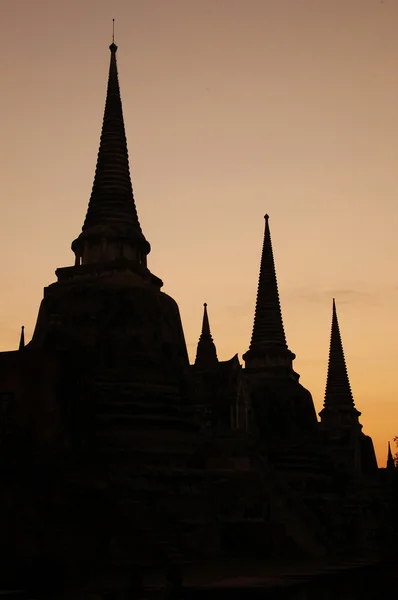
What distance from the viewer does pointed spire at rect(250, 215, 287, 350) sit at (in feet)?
162

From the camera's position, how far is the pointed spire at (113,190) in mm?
39625

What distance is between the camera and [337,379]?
5800cm

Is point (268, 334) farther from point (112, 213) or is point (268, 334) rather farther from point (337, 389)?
point (112, 213)

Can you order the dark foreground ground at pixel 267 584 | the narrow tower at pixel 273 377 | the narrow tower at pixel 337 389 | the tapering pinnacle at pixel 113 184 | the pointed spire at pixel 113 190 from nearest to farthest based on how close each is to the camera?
1. the dark foreground ground at pixel 267 584
2. the pointed spire at pixel 113 190
3. the tapering pinnacle at pixel 113 184
4. the narrow tower at pixel 273 377
5. the narrow tower at pixel 337 389

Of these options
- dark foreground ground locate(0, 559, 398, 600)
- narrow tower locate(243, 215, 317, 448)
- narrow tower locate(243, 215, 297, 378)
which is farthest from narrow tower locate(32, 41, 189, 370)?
narrow tower locate(243, 215, 297, 378)

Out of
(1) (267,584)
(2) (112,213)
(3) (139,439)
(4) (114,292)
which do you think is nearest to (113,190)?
(2) (112,213)

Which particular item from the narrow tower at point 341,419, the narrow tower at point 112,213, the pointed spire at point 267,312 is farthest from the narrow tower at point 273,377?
the narrow tower at point 112,213

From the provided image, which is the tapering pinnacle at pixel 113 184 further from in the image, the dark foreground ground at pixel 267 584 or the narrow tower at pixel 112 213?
the dark foreground ground at pixel 267 584

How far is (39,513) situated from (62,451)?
3.63 metres

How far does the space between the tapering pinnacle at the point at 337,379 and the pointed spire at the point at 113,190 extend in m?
21.2

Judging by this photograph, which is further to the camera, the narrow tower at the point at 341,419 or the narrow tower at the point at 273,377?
the narrow tower at the point at 341,419

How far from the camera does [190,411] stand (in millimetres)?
37438

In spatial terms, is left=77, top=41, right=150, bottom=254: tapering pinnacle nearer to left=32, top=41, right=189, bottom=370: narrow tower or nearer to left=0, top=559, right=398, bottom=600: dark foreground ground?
left=32, top=41, right=189, bottom=370: narrow tower

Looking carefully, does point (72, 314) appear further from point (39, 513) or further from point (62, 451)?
point (39, 513)
